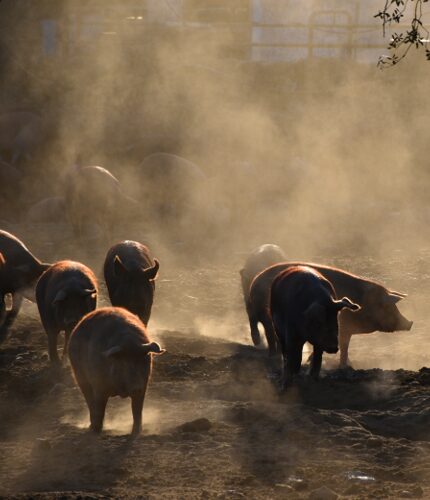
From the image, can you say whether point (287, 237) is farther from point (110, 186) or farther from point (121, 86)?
point (121, 86)

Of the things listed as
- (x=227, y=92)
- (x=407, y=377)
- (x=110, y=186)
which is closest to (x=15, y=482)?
(x=407, y=377)

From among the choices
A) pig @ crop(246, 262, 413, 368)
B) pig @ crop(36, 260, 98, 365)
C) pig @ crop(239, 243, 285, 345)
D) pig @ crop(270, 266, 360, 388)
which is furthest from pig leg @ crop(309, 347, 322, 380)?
pig @ crop(239, 243, 285, 345)

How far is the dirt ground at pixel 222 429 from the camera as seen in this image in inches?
332

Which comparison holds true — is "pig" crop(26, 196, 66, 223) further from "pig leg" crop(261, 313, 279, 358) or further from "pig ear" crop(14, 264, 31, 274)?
"pig leg" crop(261, 313, 279, 358)

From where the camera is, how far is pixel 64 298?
12352 mm

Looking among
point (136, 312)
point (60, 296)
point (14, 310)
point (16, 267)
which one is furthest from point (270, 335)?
point (16, 267)

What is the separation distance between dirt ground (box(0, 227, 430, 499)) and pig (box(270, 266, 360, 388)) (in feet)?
1.20

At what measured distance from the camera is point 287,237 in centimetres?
2278

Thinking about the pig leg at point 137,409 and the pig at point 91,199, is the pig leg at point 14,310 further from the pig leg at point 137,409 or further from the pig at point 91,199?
the pig at point 91,199

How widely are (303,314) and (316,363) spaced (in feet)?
2.73

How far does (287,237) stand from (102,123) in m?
10.2

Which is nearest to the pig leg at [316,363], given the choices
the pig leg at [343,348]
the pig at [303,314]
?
the pig at [303,314]

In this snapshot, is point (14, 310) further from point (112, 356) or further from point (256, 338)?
point (112, 356)

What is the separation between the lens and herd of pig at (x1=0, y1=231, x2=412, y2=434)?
9.77 meters
